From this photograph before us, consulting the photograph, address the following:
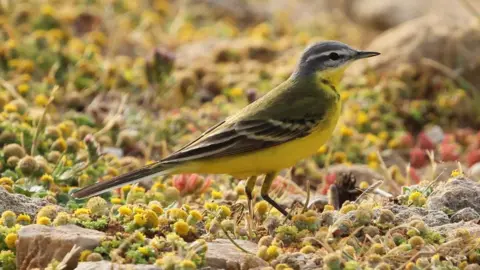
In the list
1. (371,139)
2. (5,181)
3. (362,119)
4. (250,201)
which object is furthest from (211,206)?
(362,119)

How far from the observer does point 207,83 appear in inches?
425

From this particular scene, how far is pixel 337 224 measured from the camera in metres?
5.42

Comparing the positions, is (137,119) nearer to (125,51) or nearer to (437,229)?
(125,51)

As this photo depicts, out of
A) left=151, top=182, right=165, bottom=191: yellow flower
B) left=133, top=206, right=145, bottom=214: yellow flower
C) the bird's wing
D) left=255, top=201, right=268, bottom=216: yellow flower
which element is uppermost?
the bird's wing

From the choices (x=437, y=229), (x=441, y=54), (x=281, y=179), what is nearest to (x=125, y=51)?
(x=441, y=54)

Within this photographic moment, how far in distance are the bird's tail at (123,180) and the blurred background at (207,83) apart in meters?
1.10

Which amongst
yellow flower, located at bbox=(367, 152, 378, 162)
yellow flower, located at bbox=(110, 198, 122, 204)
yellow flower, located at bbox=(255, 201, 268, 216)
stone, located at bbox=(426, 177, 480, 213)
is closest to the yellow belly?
yellow flower, located at bbox=(255, 201, 268, 216)

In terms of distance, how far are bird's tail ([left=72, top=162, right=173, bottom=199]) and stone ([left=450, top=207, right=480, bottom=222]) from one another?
1796mm

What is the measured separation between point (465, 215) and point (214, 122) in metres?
4.06

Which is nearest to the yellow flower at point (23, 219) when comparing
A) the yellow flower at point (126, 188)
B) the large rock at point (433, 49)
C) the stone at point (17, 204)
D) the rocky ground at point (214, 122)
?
the rocky ground at point (214, 122)

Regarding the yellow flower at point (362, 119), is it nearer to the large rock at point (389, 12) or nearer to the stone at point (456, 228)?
the large rock at point (389, 12)

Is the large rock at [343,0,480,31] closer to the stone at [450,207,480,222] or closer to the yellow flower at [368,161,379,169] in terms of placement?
the yellow flower at [368,161,379,169]

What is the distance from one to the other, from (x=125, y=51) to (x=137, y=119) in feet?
9.92

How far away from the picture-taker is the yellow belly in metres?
6.48
